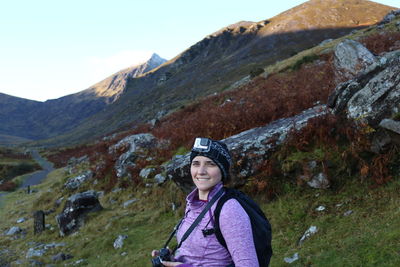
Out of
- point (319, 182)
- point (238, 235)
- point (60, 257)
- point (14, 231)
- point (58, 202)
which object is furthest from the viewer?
point (58, 202)

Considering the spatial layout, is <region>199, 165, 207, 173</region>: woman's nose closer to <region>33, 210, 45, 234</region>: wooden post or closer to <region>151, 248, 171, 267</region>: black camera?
<region>151, 248, 171, 267</region>: black camera

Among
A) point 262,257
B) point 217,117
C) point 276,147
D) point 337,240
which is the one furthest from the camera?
point 217,117

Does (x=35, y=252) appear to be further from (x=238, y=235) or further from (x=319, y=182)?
(x=238, y=235)

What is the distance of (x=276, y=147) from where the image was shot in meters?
8.80

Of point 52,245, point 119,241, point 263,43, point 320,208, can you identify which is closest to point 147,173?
point 119,241

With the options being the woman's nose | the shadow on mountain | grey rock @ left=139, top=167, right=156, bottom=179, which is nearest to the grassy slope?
grey rock @ left=139, top=167, right=156, bottom=179

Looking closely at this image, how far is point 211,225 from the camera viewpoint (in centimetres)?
274

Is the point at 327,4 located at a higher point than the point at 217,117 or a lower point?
higher

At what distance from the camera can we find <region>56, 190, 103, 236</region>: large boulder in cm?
1296

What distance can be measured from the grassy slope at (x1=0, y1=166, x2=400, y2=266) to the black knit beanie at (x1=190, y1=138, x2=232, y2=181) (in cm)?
335

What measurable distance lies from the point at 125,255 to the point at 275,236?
16.2 feet

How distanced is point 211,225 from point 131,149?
15721mm

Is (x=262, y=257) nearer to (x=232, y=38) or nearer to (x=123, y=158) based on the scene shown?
(x=123, y=158)

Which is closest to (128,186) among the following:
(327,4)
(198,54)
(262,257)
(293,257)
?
(293,257)
